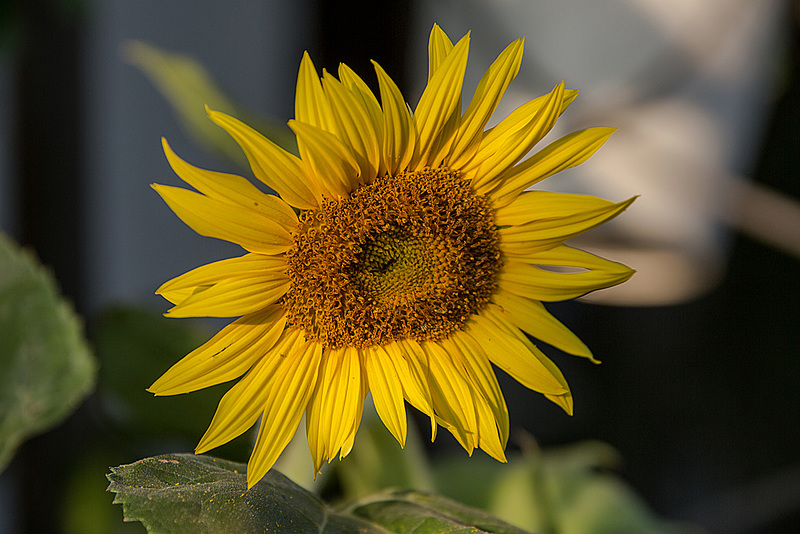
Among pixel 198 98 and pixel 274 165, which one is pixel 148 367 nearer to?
pixel 198 98

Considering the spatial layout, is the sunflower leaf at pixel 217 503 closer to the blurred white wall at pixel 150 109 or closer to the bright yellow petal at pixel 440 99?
the bright yellow petal at pixel 440 99

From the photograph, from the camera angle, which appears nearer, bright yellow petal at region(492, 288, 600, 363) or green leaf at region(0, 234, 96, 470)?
bright yellow petal at region(492, 288, 600, 363)

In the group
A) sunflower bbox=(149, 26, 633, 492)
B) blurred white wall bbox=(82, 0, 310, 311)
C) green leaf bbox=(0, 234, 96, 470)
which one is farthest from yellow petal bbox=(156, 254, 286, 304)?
blurred white wall bbox=(82, 0, 310, 311)

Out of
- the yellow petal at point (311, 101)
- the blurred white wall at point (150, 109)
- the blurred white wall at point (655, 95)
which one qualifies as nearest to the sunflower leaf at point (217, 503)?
the yellow petal at point (311, 101)

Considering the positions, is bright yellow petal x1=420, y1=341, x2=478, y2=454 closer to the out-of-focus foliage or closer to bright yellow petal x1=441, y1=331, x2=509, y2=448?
bright yellow petal x1=441, y1=331, x2=509, y2=448

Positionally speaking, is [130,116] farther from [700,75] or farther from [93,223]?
[700,75]

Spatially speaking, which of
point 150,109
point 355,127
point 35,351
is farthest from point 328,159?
point 150,109
